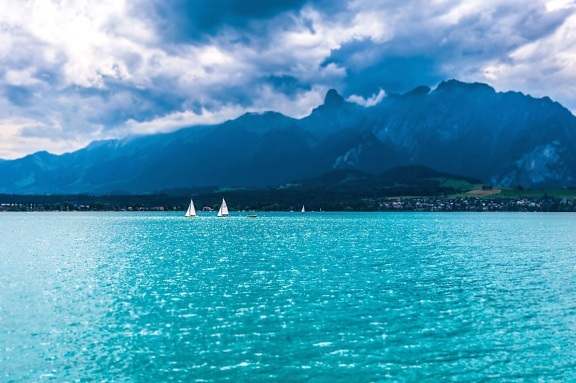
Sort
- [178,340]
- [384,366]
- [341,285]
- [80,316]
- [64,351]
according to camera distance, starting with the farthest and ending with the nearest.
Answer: [341,285] < [80,316] < [178,340] < [64,351] < [384,366]

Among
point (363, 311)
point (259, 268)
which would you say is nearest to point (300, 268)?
point (259, 268)

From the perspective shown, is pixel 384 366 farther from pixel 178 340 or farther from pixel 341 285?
pixel 341 285

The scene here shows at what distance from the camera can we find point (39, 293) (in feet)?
231

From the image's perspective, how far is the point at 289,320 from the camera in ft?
178

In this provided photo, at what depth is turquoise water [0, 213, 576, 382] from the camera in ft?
130

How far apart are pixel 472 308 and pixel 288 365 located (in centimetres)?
2917

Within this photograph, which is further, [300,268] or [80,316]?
[300,268]

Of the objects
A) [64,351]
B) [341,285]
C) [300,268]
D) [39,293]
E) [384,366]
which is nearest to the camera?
[384,366]

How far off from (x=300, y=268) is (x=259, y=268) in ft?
25.2

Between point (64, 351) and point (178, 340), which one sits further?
point (178, 340)

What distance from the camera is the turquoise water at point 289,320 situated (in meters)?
39.5

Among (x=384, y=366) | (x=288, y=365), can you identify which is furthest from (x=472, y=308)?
(x=288, y=365)

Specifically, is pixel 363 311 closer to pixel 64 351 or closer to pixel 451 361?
pixel 451 361

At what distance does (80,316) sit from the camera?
56531 mm
